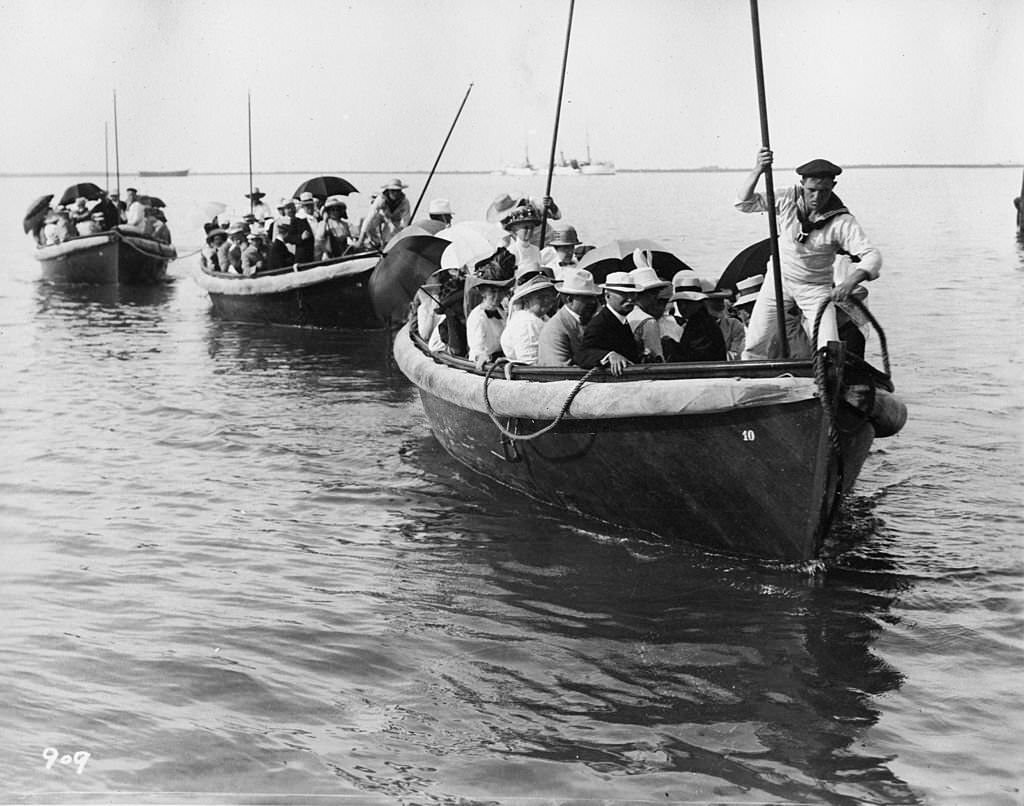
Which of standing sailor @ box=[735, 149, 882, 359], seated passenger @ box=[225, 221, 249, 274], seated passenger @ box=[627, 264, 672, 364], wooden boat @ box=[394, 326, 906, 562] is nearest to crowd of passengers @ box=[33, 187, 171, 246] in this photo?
seated passenger @ box=[225, 221, 249, 274]

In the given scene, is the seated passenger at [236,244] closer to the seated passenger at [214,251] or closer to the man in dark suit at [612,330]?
the seated passenger at [214,251]

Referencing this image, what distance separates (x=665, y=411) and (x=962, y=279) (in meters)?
20.2

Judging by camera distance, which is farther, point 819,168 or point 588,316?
point 588,316

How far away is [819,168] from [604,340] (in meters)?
1.66

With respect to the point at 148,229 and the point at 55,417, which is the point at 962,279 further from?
the point at 55,417

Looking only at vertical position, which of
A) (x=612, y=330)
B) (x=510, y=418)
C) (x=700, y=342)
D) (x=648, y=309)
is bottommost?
(x=510, y=418)

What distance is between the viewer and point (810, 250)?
8328 millimetres

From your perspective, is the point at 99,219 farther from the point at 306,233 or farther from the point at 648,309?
the point at 648,309

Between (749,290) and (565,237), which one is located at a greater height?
(565,237)

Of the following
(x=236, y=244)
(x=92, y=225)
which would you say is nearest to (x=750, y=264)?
(x=236, y=244)

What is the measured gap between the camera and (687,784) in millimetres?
5453

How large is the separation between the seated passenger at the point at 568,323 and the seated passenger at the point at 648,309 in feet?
1.06

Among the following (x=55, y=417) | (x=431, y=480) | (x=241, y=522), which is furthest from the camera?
(x=55, y=417)

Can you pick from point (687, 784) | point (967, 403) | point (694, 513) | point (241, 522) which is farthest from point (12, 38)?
point (967, 403)
